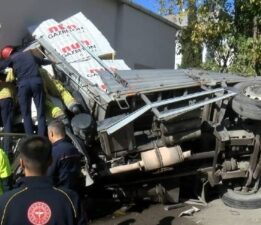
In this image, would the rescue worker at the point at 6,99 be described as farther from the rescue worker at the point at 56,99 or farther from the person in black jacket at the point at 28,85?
the rescue worker at the point at 56,99

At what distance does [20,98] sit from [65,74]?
1.15m

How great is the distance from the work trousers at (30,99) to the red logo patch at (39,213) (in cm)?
469

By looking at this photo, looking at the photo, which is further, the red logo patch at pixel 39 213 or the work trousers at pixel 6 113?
the work trousers at pixel 6 113

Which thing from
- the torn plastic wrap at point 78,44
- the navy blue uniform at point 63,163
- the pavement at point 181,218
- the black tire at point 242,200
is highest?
the torn plastic wrap at point 78,44

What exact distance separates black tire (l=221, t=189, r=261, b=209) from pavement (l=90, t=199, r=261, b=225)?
7 cm

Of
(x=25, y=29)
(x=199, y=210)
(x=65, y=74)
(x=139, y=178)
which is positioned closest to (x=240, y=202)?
(x=199, y=210)

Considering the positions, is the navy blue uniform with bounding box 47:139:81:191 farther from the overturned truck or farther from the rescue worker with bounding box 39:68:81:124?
the rescue worker with bounding box 39:68:81:124

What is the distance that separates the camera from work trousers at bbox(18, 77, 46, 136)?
7.43m

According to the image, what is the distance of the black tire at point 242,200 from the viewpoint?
25.2ft

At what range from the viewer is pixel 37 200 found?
2.76m

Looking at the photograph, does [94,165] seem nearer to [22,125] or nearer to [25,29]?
[22,125]

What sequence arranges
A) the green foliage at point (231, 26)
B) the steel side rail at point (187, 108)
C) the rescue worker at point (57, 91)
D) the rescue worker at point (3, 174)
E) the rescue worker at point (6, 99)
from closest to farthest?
the rescue worker at point (3, 174)
the steel side rail at point (187, 108)
the rescue worker at point (6, 99)
the rescue worker at point (57, 91)
the green foliage at point (231, 26)

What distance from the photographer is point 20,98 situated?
746 centimetres

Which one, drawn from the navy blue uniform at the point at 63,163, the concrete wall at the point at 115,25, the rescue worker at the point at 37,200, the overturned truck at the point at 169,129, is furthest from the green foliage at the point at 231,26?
the rescue worker at the point at 37,200
